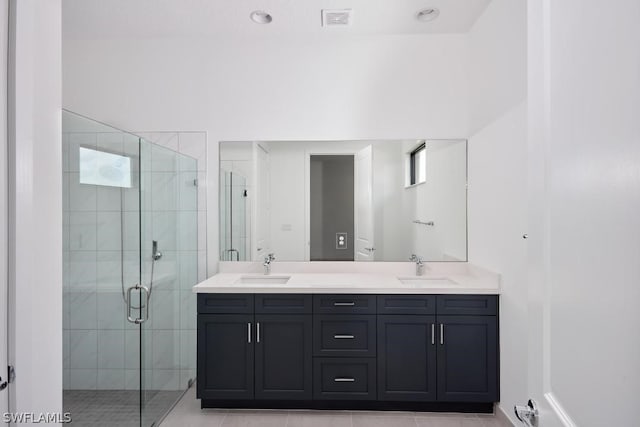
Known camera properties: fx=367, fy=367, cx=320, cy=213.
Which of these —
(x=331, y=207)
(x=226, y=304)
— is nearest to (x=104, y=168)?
(x=226, y=304)

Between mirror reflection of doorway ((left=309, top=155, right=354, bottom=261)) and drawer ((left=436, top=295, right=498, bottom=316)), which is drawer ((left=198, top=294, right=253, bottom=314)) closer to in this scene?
mirror reflection of doorway ((left=309, top=155, right=354, bottom=261))

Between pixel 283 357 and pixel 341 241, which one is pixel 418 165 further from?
pixel 283 357

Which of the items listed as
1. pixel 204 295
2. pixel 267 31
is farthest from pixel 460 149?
pixel 204 295

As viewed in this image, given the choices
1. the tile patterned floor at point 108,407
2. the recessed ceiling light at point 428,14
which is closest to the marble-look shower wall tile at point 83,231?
the tile patterned floor at point 108,407

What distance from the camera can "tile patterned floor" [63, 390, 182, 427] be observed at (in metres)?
1.71

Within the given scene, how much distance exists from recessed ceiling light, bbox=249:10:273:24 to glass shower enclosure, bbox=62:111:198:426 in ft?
3.82

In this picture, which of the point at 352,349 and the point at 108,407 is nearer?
the point at 108,407

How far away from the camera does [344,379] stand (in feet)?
8.06

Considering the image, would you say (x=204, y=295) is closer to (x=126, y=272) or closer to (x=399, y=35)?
(x=126, y=272)

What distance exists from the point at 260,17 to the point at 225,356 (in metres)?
2.41

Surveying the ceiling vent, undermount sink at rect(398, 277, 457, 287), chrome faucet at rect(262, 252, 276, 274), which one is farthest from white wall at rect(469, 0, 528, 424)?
chrome faucet at rect(262, 252, 276, 274)

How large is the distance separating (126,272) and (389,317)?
165 cm

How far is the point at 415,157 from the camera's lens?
118 inches

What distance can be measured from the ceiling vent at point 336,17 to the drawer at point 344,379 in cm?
240
